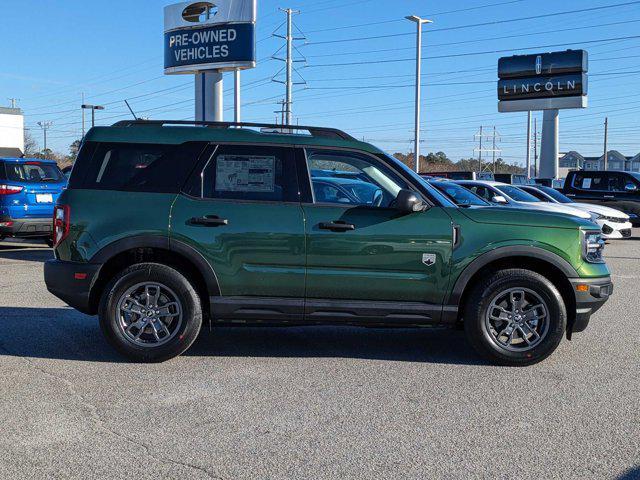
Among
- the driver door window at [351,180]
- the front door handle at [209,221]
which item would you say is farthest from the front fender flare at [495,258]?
the front door handle at [209,221]

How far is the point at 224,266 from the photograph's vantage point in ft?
19.6

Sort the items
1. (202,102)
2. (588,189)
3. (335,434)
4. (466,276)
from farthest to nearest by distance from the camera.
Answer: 1. (202,102)
2. (588,189)
3. (466,276)
4. (335,434)

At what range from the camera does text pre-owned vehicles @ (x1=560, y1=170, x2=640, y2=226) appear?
19.8 meters

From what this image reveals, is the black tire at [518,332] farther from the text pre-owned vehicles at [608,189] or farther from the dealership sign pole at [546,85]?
the dealership sign pole at [546,85]

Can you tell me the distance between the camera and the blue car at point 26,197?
12.8 meters

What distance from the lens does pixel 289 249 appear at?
234 inches

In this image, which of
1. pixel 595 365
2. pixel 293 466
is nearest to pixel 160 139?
pixel 293 466

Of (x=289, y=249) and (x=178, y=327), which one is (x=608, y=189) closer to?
(x=289, y=249)

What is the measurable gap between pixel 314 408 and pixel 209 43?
18850 mm

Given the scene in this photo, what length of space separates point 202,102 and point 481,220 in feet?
59.7

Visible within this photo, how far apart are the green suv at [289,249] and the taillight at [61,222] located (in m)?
0.02

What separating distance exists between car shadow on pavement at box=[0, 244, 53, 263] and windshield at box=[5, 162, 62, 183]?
1387mm

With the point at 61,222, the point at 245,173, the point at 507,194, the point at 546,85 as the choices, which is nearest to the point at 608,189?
the point at 507,194

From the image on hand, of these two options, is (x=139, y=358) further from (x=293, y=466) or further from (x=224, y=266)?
(x=293, y=466)
